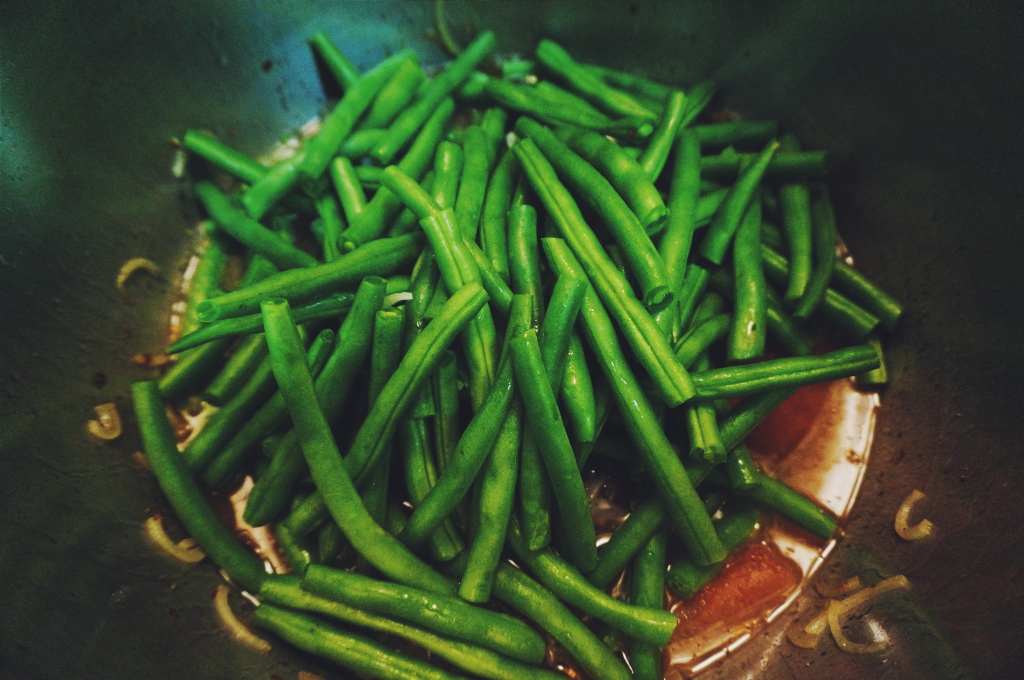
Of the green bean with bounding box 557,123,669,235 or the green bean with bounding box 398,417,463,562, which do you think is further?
the green bean with bounding box 557,123,669,235

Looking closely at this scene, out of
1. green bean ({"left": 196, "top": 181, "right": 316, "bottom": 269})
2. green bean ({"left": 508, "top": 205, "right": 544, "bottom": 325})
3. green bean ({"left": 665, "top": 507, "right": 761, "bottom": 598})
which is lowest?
green bean ({"left": 665, "top": 507, "right": 761, "bottom": 598})

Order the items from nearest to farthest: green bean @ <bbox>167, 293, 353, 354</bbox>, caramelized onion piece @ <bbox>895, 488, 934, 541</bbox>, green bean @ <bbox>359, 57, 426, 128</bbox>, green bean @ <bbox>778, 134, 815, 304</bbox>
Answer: green bean @ <bbox>167, 293, 353, 354</bbox>, caramelized onion piece @ <bbox>895, 488, 934, 541</bbox>, green bean @ <bbox>778, 134, 815, 304</bbox>, green bean @ <bbox>359, 57, 426, 128</bbox>

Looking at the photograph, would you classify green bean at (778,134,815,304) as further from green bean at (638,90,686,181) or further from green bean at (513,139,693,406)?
green bean at (513,139,693,406)

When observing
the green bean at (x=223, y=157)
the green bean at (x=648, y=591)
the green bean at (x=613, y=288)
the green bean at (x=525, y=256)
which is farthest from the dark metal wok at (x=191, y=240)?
the green bean at (x=525, y=256)

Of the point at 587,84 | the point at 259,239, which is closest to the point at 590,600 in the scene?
the point at 259,239

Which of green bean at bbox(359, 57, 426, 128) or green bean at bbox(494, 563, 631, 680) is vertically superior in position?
green bean at bbox(359, 57, 426, 128)

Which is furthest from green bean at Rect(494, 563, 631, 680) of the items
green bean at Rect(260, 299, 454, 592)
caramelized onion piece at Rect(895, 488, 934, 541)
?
caramelized onion piece at Rect(895, 488, 934, 541)

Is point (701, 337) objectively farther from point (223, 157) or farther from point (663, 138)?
point (223, 157)
